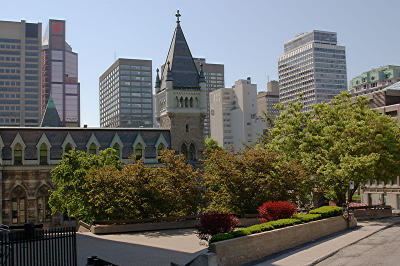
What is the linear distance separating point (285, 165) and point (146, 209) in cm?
1206

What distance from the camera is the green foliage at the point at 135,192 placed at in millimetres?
34656

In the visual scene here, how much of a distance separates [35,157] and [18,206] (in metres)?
6.10

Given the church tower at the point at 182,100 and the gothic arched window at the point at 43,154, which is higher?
the church tower at the point at 182,100

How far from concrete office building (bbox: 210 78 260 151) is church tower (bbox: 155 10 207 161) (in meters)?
118

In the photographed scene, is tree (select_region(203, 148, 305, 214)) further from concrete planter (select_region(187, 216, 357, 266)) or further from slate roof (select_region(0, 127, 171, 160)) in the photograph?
slate roof (select_region(0, 127, 171, 160))

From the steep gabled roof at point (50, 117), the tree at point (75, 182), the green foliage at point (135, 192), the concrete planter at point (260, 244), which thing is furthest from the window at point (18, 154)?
Answer: the concrete planter at point (260, 244)

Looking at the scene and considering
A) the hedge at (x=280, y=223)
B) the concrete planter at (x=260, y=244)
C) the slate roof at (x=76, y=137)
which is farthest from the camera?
the slate roof at (x=76, y=137)

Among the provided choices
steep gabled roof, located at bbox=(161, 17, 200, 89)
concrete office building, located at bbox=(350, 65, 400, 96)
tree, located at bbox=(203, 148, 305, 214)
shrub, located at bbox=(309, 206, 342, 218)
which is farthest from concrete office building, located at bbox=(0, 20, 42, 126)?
shrub, located at bbox=(309, 206, 342, 218)

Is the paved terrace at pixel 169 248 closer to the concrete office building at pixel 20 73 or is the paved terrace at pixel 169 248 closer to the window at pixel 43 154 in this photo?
the window at pixel 43 154

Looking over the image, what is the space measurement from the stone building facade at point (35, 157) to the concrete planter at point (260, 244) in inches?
1190

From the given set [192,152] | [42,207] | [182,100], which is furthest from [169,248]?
[182,100]

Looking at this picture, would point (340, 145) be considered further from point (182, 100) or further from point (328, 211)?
point (182, 100)

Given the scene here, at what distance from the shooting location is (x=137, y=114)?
198 m

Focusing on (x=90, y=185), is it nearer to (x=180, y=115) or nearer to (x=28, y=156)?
(x=28, y=156)
